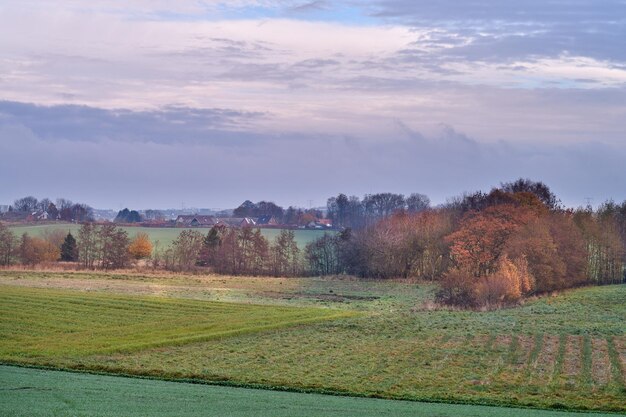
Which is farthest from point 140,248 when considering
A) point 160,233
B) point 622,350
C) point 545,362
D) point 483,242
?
point 545,362

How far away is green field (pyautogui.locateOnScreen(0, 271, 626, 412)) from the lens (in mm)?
26500

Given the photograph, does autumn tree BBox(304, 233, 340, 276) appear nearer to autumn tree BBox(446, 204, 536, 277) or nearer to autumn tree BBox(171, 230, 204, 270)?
autumn tree BBox(171, 230, 204, 270)

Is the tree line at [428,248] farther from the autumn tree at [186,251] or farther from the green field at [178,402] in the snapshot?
the green field at [178,402]

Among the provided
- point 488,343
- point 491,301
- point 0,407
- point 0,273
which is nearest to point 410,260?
point 491,301

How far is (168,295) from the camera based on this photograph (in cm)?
6366

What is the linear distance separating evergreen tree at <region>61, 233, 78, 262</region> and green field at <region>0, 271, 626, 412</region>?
5219cm

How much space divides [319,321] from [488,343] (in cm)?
1341

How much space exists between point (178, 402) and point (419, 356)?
13861 millimetres

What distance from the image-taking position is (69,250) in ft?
355

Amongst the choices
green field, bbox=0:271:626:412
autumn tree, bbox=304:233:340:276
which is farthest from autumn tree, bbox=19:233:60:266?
green field, bbox=0:271:626:412

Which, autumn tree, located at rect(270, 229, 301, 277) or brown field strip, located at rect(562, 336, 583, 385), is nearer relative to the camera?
brown field strip, located at rect(562, 336, 583, 385)

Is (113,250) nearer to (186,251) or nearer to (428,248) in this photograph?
(186,251)

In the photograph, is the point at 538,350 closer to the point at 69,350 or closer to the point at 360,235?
the point at 69,350

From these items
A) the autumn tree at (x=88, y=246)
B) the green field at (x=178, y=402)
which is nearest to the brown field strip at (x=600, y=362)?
the green field at (x=178, y=402)
